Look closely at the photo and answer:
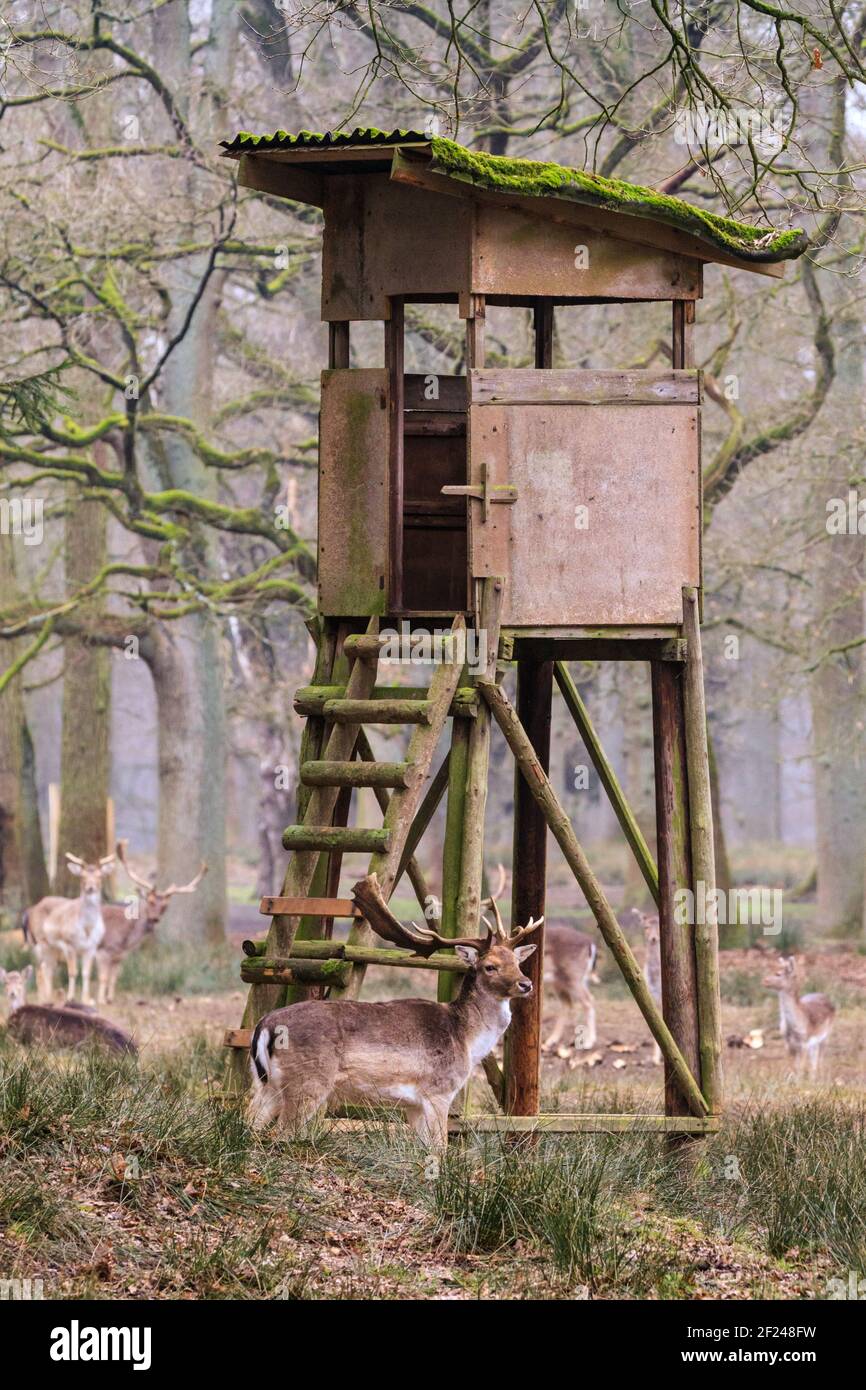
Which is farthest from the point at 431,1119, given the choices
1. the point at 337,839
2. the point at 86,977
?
the point at 86,977

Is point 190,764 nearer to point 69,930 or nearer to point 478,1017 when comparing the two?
point 69,930

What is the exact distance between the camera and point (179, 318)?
2548cm

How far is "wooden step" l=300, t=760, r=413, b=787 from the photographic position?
11109mm

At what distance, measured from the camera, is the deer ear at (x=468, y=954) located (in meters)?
11.2

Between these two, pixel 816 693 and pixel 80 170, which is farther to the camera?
pixel 816 693

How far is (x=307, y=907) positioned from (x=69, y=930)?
11.7m

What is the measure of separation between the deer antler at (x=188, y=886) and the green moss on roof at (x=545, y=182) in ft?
45.1

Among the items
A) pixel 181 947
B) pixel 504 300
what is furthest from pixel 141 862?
pixel 504 300

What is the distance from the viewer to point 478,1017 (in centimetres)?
1101

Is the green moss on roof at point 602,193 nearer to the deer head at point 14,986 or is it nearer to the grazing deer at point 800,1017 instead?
the grazing deer at point 800,1017

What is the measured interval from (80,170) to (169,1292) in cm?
1708

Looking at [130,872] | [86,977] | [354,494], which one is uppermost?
[354,494]

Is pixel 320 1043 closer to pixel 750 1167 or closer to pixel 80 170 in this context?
pixel 750 1167

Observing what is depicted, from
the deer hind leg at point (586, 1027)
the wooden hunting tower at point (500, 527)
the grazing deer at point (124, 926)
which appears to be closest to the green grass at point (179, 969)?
the grazing deer at point (124, 926)
